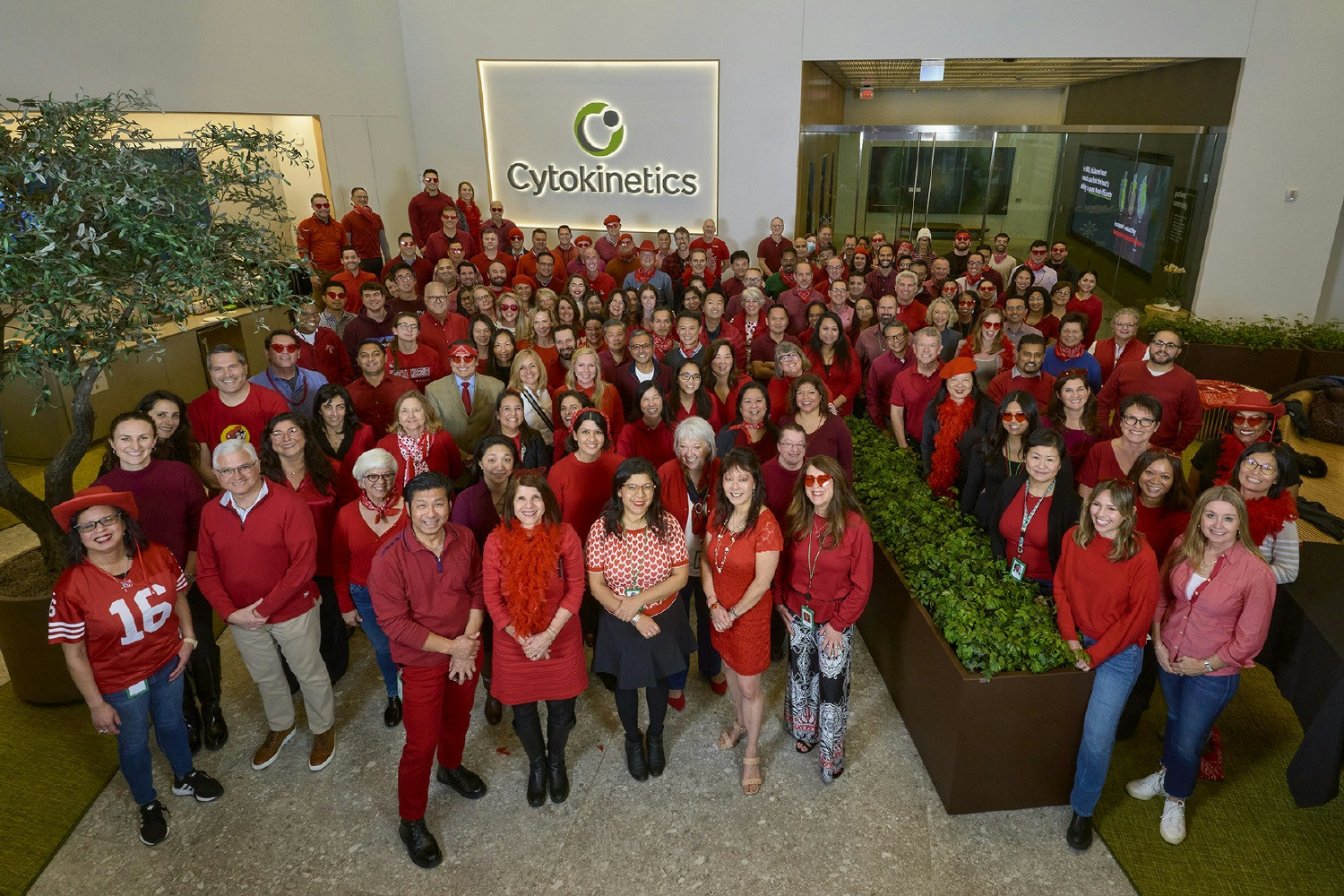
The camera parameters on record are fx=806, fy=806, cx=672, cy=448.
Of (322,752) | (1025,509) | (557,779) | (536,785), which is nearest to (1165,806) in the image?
(1025,509)

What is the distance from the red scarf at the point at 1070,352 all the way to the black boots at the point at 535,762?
470cm

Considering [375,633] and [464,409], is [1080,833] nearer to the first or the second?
[375,633]

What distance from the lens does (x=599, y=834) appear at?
396cm

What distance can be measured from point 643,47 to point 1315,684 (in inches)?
438

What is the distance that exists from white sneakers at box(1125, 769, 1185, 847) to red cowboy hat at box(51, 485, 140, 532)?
5.01 metres

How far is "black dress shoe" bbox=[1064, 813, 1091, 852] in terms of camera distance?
378 centimetres

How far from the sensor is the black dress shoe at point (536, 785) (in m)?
4.11

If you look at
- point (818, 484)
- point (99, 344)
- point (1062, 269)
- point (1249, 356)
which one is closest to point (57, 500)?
point (99, 344)

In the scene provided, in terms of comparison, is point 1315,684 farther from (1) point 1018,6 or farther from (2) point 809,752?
(1) point 1018,6

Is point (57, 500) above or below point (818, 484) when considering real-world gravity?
below

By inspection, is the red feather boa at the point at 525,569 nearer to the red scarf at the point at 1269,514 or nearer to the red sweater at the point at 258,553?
the red sweater at the point at 258,553

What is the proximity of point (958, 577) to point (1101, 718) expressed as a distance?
0.90 metres

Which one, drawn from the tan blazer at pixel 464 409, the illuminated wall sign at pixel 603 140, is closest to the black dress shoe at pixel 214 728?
the tan blazer at pixel 464 409

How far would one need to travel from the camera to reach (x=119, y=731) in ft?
12.3
